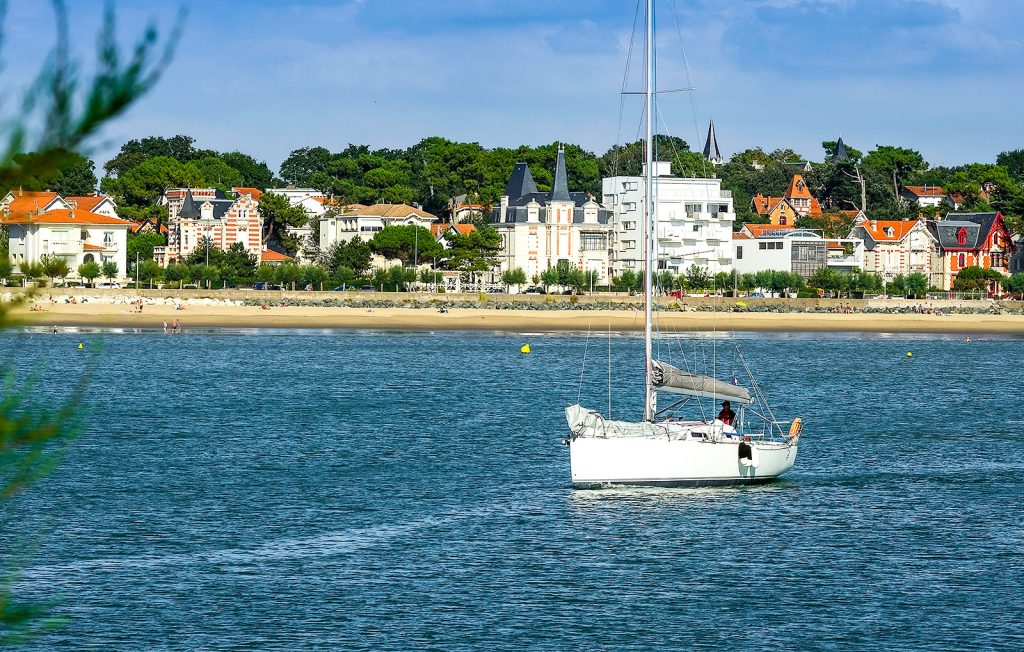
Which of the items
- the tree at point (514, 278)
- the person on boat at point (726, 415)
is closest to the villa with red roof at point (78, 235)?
the tree at point (514, 278)

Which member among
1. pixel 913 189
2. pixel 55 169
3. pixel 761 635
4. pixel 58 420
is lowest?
pixel 761 635

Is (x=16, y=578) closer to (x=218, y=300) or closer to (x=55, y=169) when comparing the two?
(x=55, y=169)

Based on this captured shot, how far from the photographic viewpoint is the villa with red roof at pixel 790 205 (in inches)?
6033

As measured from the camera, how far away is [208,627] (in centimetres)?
2170

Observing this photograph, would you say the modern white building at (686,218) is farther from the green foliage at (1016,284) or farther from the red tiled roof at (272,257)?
the red tiled roof at (272,257)

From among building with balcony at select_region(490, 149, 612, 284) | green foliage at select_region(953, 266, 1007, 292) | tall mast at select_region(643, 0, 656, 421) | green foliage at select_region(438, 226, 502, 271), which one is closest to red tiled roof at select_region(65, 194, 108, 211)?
green foliage at select_region(438, 226, 502, 271)

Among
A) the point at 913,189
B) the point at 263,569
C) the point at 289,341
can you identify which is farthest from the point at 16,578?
the point at 913,189

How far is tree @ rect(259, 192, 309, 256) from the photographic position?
5202 inches

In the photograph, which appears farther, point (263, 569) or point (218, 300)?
point (218, 300)

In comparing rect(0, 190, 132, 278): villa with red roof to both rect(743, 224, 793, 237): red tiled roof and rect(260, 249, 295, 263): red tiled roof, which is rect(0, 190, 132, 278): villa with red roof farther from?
rect(743, 224, 793, 237): red tiled roof

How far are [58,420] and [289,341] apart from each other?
84.9 m

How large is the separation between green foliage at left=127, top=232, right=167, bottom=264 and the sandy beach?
60.9 feet

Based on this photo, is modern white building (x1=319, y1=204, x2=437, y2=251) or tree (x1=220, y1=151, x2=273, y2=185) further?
tree (x1=220, y1=151, x2=273, y2=185)

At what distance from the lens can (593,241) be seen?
130m
